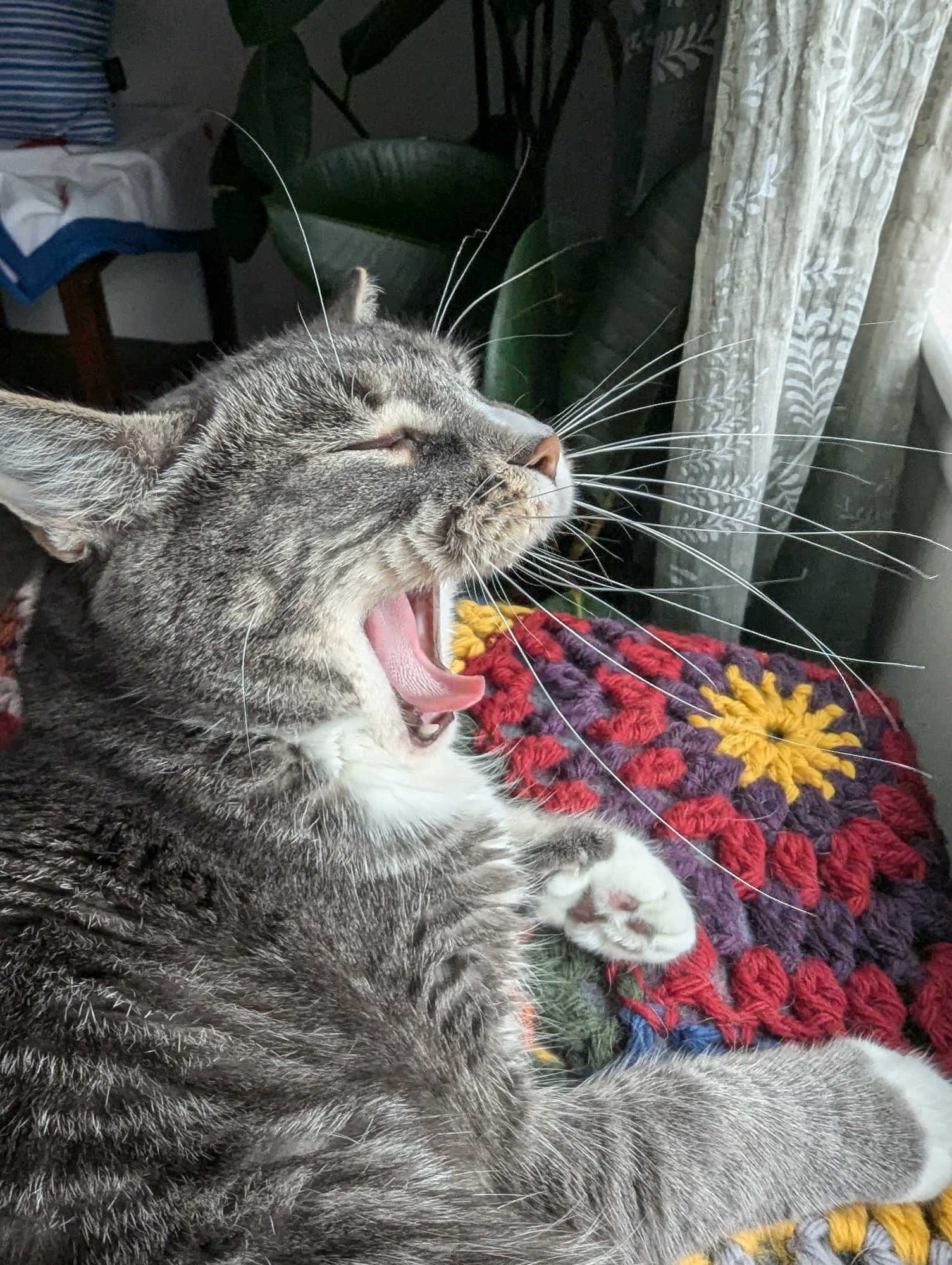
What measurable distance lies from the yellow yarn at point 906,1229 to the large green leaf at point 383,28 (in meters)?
1.95

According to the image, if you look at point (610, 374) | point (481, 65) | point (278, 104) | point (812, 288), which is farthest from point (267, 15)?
point (812, 288)

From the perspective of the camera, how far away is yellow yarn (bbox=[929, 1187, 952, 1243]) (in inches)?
29.6

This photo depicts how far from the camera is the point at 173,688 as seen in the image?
0.79 metres

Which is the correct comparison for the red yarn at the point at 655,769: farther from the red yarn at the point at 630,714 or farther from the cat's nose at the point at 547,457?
the cat's nose at the point at 547,457

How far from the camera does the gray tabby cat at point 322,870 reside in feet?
2.31

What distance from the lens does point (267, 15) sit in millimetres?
1456

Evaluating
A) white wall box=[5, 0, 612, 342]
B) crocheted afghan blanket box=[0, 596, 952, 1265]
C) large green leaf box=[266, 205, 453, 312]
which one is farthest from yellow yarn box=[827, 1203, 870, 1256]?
white wall box=[5, 0, 612, 342]

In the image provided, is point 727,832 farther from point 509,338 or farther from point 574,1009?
point 509,338

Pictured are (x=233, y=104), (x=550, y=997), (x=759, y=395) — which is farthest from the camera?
(x=233, y=104)

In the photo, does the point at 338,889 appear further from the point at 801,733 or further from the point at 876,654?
the point at 876,654

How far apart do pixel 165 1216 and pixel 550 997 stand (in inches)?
16.8

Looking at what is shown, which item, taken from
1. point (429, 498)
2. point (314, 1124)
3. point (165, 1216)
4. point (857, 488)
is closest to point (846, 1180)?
point (314, 1124)

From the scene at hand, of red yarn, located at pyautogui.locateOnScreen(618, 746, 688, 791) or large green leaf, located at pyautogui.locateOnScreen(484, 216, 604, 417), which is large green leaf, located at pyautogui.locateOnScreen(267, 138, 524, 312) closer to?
large green leaf, located at pyautogui.locateOnScreen(484, 216, 604, 417)

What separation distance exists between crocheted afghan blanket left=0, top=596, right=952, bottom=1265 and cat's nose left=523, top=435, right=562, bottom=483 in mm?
205
